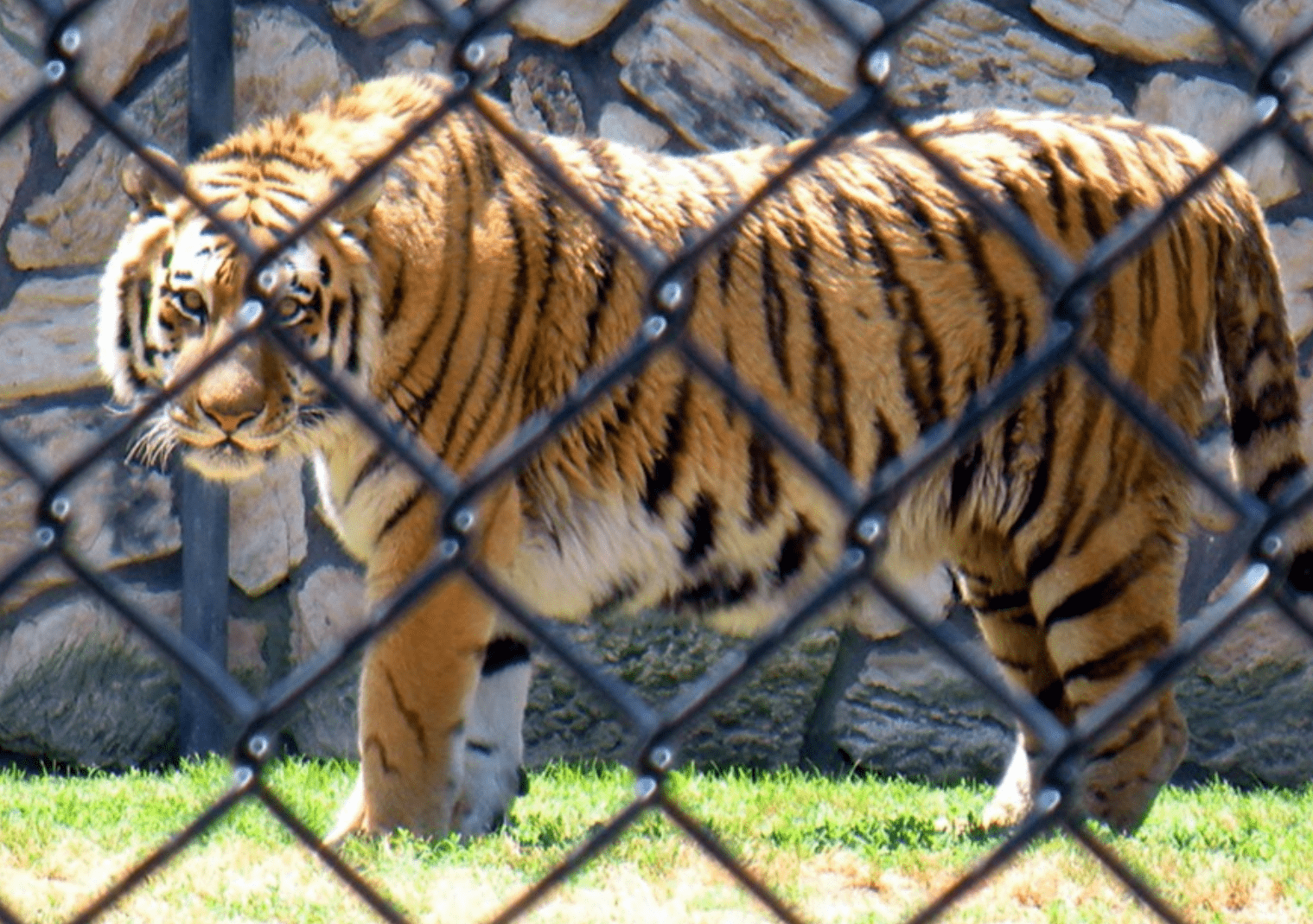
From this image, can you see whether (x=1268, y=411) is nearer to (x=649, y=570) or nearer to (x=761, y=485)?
(x=761, y=485)

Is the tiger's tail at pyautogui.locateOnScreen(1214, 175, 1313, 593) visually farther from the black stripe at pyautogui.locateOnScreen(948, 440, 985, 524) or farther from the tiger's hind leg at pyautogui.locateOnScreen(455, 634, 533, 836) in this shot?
the tiger's hind leg at pyautogui.locateOnScreen(455, 634, 533, 836)

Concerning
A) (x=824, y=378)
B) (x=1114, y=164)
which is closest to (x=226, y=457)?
(x=824, y=378)

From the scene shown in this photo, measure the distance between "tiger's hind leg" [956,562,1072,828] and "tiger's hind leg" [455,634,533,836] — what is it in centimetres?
85

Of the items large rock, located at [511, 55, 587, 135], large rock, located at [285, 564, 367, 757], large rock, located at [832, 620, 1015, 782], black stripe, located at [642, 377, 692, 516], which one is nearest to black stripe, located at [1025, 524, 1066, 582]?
black stripe, located at [642, 377, 692, 516]

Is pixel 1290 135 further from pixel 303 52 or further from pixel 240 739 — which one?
pixel 303 52

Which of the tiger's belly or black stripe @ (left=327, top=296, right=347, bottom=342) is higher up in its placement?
black stripe @ (left=327, top=296, right=347, bottom=342)

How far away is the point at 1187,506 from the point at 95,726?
2333mm

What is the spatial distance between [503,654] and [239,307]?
35.3 inches

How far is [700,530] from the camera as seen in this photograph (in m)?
3.53

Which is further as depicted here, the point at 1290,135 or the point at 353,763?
the point at 353,763

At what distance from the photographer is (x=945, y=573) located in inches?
173

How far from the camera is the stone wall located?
4.31 meters

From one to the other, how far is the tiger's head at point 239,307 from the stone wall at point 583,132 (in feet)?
3.39

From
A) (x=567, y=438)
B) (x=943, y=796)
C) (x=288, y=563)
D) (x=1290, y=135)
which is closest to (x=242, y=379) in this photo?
(x=567, y=438)
